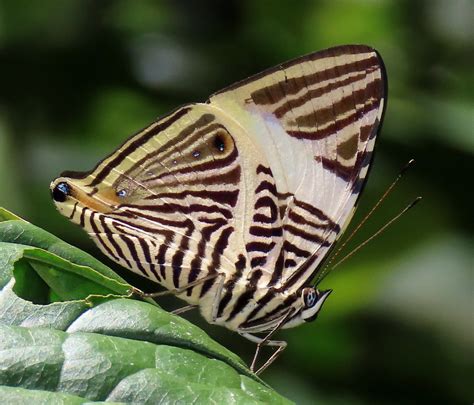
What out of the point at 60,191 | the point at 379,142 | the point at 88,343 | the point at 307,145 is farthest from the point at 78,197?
the point at 379,142

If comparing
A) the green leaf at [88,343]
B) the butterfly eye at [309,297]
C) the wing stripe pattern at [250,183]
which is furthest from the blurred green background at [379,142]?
the green leaf at [88,343]

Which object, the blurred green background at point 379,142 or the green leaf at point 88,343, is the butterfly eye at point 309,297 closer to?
the green leaf at point 88,343

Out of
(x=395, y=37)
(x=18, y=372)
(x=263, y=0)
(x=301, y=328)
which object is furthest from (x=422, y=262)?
(x=18, y=372)

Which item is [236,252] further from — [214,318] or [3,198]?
[3,198]

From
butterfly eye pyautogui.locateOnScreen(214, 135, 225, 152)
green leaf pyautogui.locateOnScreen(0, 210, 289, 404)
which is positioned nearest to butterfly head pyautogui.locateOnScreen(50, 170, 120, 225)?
butterfly eye pyautogui.locateOnScreen(214, 135, 225, 152)

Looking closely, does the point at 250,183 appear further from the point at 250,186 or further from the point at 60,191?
the point at 60,191

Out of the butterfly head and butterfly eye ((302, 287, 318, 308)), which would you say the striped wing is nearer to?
butterfly eye ((302, 287, 318, 308))
